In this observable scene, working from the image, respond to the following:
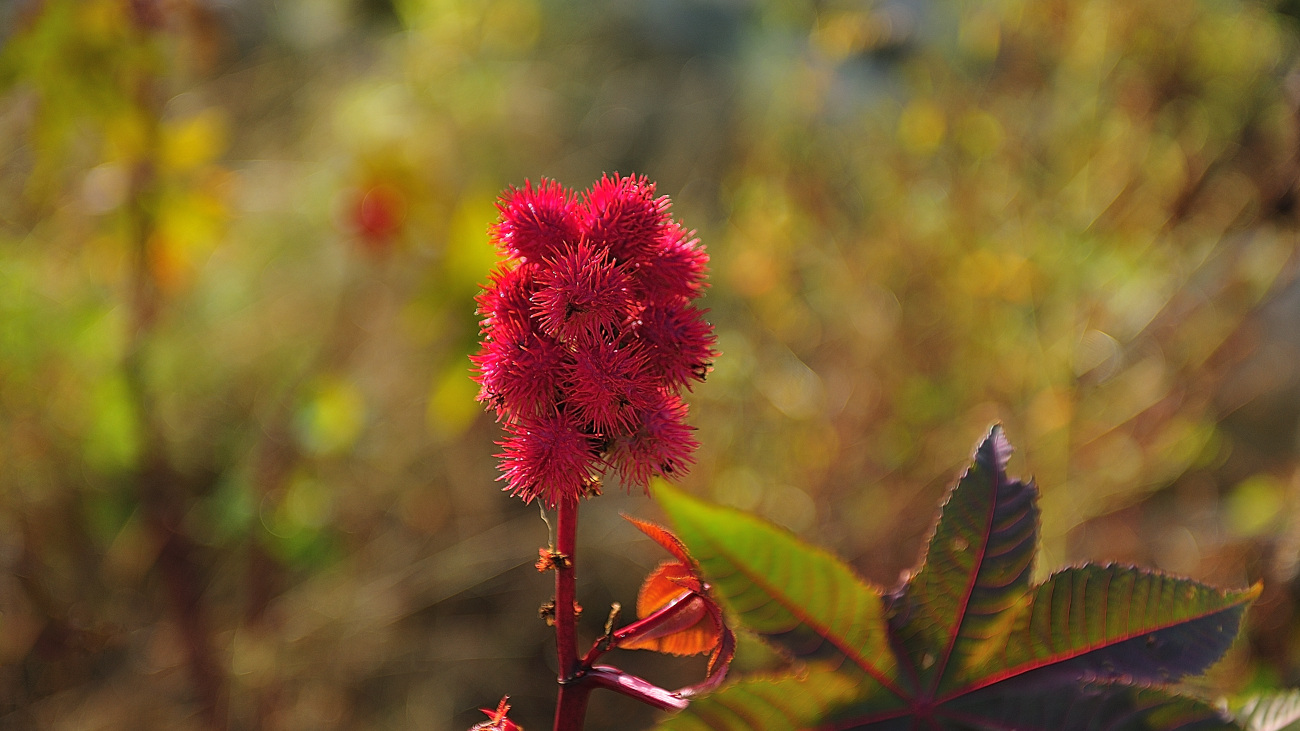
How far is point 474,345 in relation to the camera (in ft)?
3.18

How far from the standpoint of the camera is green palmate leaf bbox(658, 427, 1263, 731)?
9.3 inches

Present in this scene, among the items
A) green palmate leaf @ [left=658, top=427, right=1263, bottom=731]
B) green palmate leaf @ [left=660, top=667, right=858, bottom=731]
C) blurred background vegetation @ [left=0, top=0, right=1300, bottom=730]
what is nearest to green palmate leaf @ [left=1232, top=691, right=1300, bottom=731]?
green palmate leaf @ [left=658, top=427, right=1263, bottom=731]

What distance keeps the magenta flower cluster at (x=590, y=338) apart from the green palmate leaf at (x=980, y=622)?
44 millimetres

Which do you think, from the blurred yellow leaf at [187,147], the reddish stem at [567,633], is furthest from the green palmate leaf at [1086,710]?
the blurred yellow leaf at [187,147]

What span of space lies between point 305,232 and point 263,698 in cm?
90

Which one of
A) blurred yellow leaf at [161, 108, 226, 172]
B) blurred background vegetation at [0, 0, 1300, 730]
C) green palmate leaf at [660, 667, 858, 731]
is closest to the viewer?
green palmate leaf at [660, 667, 858, 731]

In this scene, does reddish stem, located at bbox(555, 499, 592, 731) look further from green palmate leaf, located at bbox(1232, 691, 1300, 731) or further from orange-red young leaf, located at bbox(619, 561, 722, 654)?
green palmate leaf, located at bbox(1232, 691, 1300, 731)

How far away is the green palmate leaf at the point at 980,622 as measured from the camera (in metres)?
0.24

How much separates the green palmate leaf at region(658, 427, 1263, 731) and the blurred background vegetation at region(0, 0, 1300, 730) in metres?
0.72

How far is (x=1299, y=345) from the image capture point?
1.71 metres

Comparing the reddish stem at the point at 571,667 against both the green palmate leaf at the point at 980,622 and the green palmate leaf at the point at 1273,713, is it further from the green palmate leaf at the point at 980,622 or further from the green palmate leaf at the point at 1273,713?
the green palmate leaf at the point at 1273,713

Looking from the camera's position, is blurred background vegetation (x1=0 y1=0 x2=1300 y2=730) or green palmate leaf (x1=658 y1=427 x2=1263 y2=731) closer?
green palmate leaf (x1=658 y1=427 x2=1263 y2=731)

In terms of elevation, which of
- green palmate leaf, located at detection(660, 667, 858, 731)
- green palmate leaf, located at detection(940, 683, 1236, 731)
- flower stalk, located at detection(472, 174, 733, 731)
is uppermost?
flower stalk, located at detection(472, 174, 733, 731)

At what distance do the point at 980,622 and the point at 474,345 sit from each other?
0.77 metres
